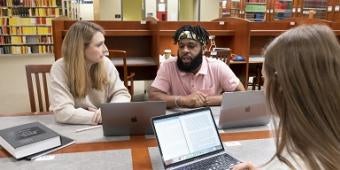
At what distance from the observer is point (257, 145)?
1428 mm

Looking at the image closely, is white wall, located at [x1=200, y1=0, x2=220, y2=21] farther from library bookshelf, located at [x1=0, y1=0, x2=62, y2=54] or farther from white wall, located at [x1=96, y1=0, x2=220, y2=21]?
library bookshelf, located at [x1=0, y1=0, x2=62, y2=54]

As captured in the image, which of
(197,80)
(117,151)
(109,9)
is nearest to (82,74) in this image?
(117,151)

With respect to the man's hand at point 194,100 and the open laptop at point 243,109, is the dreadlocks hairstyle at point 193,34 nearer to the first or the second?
the man's hand at point 194,100

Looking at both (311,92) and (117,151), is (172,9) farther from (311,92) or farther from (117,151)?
(311,92)

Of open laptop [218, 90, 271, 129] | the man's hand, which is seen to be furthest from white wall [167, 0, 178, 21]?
open laptop [218, 90, 271, 129]

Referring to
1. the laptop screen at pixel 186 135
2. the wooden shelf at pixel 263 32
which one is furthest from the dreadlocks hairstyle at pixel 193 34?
the wooden shelf at pixel 263 32

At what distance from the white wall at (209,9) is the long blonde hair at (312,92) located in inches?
339

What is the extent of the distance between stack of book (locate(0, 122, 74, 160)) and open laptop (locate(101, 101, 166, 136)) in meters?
0.19

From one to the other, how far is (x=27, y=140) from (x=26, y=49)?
20.6 ft

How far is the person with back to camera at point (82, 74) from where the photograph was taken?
5.91ft

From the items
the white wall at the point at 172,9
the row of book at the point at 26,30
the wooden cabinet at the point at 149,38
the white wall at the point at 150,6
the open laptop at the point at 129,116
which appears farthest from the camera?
the white wall at the point at 172,9

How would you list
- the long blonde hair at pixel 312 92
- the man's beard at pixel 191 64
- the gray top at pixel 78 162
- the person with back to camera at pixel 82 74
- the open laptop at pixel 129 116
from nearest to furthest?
the long blonde hair at pixel 312 92, the gray top at pixel 78 162, the open laptop at pixel 129 116, the person with back to camera at pixel 82 74, the man's beard at pixel 191 64

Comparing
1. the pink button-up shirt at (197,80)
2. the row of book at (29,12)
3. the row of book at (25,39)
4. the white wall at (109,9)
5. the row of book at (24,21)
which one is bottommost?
the pink button-up shirt at (197,80)

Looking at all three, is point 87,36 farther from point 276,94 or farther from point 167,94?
point 276,94
